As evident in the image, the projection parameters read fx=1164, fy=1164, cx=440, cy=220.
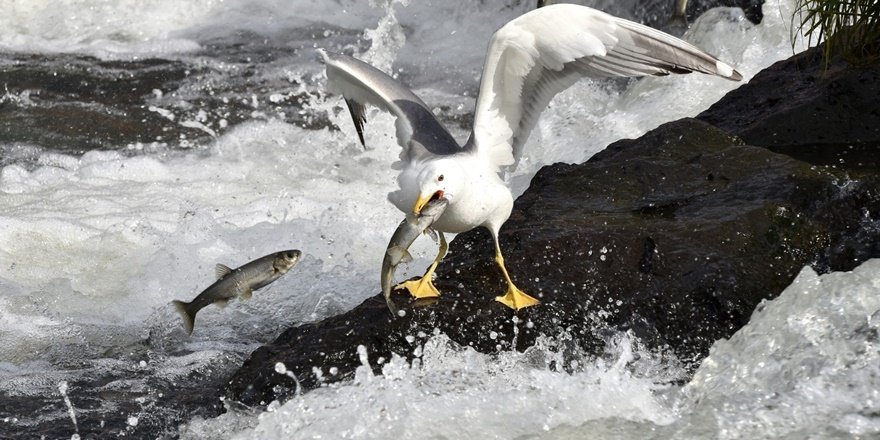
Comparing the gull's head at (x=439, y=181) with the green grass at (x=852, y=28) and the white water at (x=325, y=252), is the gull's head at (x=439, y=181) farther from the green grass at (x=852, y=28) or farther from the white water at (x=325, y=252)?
the green grass at (x=852, y=28)

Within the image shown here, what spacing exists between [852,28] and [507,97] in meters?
2.46

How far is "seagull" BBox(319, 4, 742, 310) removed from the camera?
434 cm

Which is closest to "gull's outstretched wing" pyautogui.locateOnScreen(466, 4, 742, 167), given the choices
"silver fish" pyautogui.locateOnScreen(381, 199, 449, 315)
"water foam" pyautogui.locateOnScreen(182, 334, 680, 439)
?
"silver fish" pyautogui.locateOnScreen(381, 199, 449, 315)

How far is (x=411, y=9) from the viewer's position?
12141 millimetres

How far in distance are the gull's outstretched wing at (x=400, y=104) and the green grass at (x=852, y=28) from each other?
2372 mm

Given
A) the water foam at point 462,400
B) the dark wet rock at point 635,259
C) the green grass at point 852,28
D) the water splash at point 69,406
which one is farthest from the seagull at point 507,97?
the green grass at point 852,28

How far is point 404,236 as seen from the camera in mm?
3998

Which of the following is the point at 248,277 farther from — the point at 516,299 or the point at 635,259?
the point at 635,259

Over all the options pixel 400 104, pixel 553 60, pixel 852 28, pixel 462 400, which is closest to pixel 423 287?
pixel 462 400

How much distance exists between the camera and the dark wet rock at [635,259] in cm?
433

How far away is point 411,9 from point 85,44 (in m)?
3.30

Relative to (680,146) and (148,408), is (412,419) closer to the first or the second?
(148,408)

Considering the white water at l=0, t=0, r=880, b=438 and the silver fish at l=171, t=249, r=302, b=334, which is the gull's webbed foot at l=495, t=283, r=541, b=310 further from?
the silver fish at l=171, t=249, r=302, b=334

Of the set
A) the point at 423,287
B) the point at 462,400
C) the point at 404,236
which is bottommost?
the point at 462,400
